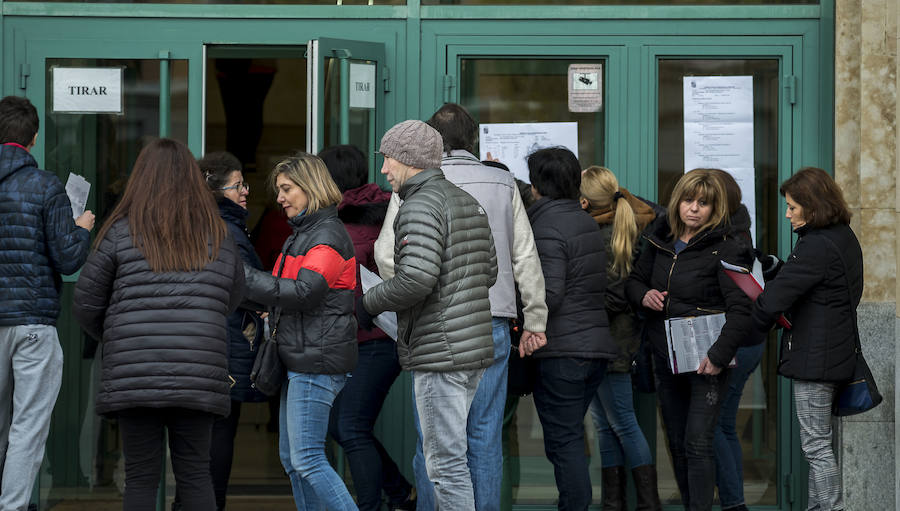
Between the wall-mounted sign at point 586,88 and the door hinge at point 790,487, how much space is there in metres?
2.26

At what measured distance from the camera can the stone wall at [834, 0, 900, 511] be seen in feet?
21.1

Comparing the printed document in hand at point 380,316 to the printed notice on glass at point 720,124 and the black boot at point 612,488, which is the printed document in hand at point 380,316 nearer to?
the black boot at point 612,488

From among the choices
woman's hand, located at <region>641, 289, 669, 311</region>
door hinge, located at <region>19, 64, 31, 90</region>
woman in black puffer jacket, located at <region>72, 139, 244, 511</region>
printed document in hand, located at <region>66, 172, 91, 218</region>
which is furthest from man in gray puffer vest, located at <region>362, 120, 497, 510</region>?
door hinge, located at <region>19, 64, 31, 90</region>

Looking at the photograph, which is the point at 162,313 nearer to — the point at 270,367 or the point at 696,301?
the point at 270,367

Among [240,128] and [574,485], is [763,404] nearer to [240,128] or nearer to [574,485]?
[574,485]

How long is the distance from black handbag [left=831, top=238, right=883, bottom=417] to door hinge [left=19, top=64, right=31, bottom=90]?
4310 millimetres

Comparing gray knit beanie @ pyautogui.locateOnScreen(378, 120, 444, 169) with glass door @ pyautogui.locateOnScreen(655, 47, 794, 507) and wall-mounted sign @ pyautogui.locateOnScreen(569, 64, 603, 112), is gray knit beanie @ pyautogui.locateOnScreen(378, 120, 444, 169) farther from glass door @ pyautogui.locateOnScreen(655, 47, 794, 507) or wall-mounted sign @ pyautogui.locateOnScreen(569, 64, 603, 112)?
glass door @ pyautogui.locateOnScreen(655, 47, 794, 507)

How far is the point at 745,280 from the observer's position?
579 cm

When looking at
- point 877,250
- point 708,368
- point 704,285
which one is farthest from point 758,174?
point 708,368

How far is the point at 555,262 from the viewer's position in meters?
5.79

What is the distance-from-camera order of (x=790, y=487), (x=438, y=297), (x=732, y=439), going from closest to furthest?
(x=438, y=297), (x=732, y=439), (x=790, y=487)

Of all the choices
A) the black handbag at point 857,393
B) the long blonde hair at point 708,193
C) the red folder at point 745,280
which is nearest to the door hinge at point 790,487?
the black handbag at point 857,393

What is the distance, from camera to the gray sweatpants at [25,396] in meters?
5.57

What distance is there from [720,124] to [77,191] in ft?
11.5
